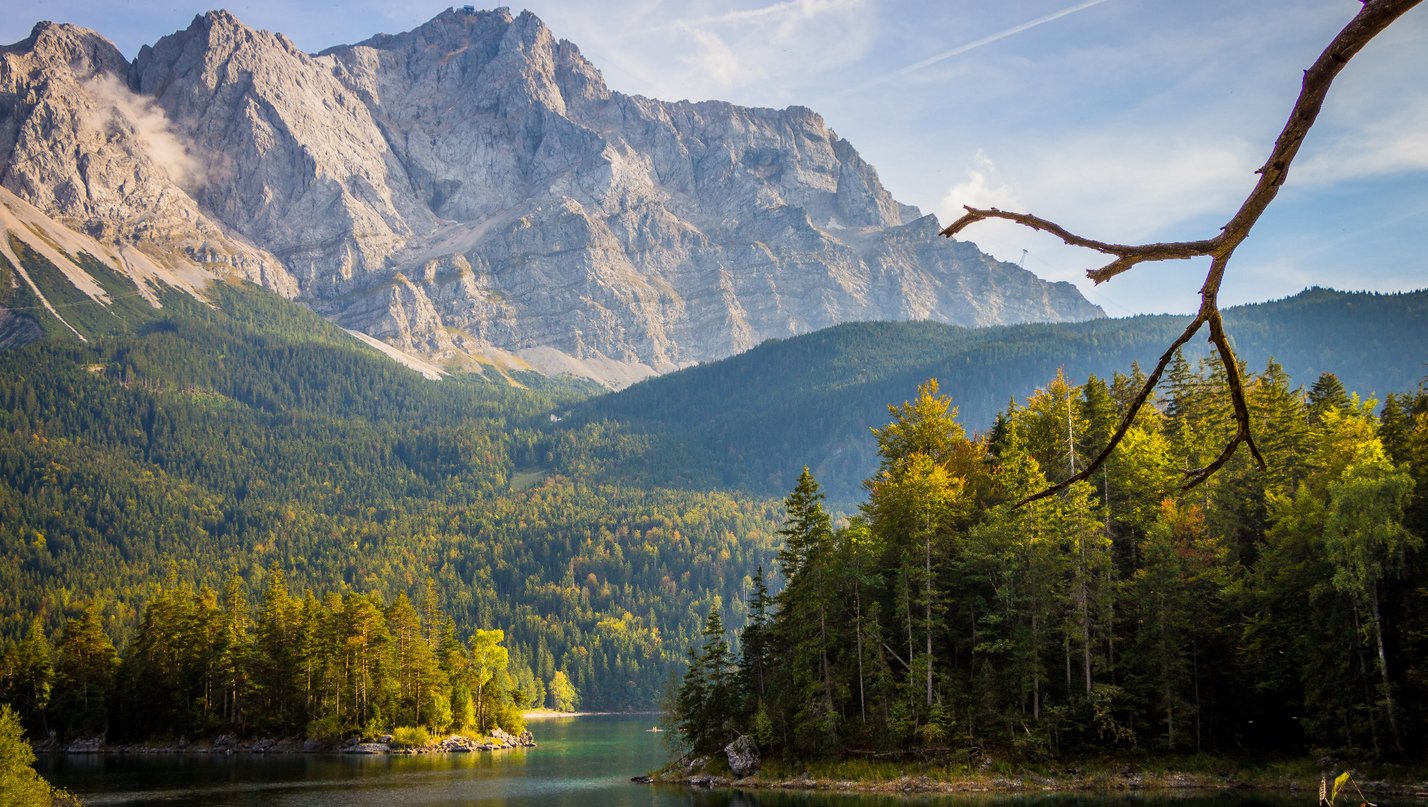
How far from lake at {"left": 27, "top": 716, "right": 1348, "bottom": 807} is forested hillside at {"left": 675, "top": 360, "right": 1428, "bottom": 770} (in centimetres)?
469

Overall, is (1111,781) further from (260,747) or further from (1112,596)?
(260,747)

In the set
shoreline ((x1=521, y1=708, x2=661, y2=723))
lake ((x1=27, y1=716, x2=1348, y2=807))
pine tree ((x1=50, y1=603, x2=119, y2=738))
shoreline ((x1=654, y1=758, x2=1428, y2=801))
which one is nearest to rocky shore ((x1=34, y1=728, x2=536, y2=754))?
pine tree ((x1=50, y1=603, x2=119, y2=738))

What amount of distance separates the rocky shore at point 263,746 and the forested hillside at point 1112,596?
140ft

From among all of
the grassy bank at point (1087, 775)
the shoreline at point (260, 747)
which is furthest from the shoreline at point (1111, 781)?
the shoreline at point (260, 747)

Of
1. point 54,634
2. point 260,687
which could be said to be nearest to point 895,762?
Result: point 260,687

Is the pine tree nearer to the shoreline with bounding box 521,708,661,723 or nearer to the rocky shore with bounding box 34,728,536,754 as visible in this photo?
the rocky shore with bounding box 34,728,536,754

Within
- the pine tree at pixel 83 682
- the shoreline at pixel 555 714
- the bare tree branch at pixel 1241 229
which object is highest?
the bare tree branch at pixel 1241 229

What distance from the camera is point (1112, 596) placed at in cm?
5128

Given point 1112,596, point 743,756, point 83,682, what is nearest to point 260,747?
point 83,682

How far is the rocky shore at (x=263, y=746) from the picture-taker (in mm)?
93562

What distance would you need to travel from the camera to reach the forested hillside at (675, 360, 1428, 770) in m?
44.2

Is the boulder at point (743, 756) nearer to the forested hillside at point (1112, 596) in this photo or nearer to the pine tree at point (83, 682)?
the forested hillside at point (1112, 596)

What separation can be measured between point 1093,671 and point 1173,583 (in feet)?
19.5

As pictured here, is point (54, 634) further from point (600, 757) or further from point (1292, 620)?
point (1292, 620)
